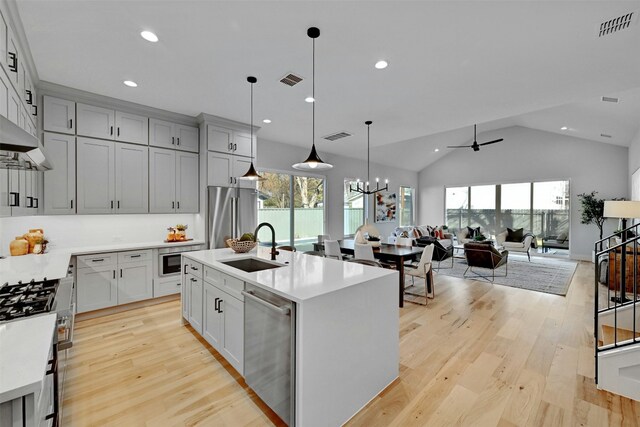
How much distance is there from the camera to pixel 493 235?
A: 931cm

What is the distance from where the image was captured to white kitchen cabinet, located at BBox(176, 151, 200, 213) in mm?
4449

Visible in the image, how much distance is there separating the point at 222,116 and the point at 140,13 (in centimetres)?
232

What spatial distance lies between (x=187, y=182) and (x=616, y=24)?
533 centimetres

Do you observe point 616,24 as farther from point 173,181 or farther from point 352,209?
point 352,209

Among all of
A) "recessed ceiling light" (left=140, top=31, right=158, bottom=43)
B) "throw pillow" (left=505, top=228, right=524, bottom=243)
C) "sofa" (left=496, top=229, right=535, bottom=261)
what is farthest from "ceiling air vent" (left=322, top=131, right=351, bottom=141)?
"throw pillow" (left=505, top=228, right=524, bottom=243)

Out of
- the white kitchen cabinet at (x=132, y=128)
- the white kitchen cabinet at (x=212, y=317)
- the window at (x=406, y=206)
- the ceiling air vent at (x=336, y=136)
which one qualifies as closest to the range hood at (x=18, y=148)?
the white kitchen cabinet at (x=212, y=317)

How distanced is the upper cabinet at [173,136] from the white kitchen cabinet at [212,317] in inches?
108

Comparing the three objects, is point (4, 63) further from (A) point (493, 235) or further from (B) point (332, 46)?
(A) point (493, 235)

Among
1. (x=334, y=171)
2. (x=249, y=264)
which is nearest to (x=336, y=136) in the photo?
(x=334, y=171)

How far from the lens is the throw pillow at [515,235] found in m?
7.99

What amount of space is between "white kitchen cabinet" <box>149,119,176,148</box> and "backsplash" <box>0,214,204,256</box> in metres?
1.18

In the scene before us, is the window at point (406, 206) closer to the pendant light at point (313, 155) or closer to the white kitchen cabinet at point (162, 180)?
the pendant light at point (313, 155)

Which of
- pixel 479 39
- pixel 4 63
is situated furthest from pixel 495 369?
pixel 4 63

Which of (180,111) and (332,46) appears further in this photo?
(180,111)
